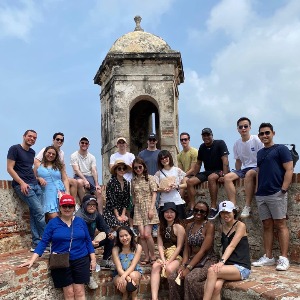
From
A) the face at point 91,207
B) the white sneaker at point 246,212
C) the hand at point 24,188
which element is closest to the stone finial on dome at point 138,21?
the hand at point 24,188

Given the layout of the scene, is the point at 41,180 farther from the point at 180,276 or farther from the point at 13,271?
the point at 180,276

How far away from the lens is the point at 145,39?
9.81 metres

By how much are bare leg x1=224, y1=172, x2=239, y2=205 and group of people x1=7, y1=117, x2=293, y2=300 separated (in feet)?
0.04

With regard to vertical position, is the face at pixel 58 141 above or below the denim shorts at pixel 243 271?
above

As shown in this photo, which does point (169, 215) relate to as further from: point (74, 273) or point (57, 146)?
point (57, 146)

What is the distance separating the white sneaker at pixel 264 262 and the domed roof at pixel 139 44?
569 cm

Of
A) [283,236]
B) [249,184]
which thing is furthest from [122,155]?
[283,236]

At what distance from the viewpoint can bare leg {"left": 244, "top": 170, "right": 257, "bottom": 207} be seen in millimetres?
5742

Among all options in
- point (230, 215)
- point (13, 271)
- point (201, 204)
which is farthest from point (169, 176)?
point (13, 271)

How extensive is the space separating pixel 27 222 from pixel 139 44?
203 inches

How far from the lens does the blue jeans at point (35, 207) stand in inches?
227

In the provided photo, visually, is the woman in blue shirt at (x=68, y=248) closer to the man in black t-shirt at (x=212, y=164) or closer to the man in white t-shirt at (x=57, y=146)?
the man in white t-shirt at (x=57, y=146)

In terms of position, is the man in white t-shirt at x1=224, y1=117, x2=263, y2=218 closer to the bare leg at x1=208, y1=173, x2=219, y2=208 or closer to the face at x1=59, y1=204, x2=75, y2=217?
the bare leg at x1=208, y1=173, x2=219, y2=208

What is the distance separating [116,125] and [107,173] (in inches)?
54.2
